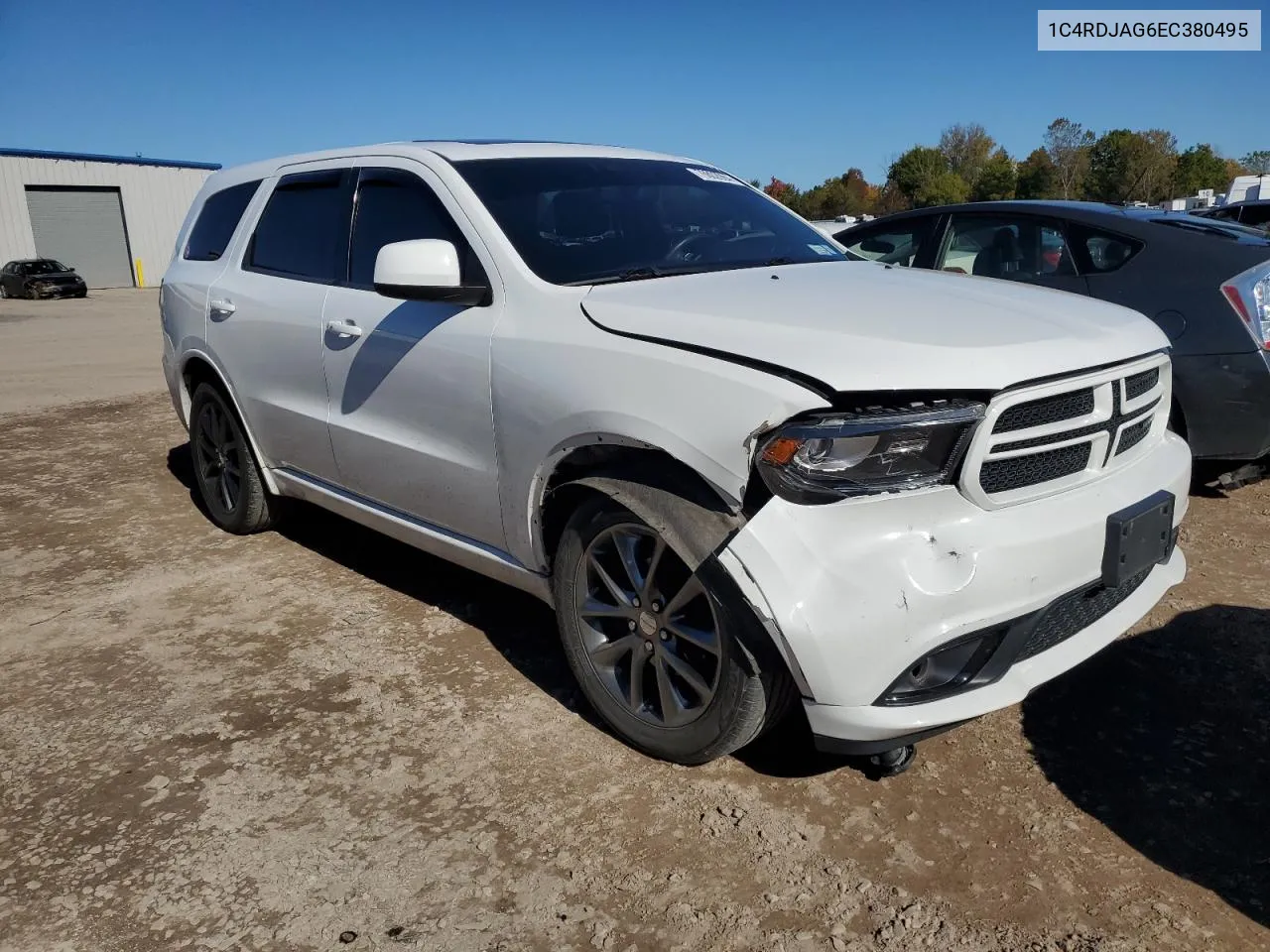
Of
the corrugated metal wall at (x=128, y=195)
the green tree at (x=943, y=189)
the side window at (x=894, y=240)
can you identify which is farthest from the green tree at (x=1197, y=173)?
the side window at (x=894, y=240)

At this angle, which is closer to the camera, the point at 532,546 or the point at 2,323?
the point at 532,546

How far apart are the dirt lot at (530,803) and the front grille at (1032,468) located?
90 cm

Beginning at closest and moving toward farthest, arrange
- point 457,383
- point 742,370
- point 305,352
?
point 742,370
point 457,383
point 305,352

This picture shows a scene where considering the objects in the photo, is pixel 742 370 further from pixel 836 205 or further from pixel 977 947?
pixel 836 205

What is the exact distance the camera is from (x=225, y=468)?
5.03 m

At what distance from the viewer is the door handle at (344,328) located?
368 cm

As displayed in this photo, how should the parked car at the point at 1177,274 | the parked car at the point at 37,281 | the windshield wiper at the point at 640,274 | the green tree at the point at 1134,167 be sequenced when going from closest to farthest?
1. the windshield wiper at the point at 640,274
2. the parked car at the point at 1177,274
3. the parked car at the point at 37,281
4. the green tree at the point at 1134,167

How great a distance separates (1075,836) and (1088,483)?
0.90m

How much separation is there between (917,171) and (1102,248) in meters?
86.1

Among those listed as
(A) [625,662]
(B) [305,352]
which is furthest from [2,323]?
(A) [625,662]

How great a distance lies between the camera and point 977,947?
2.15 metres

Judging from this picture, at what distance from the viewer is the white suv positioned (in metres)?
2.28

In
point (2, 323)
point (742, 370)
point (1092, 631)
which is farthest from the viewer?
point (2, 323)

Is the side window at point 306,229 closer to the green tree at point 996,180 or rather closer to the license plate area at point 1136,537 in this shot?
the license plate area at point 1136,537
